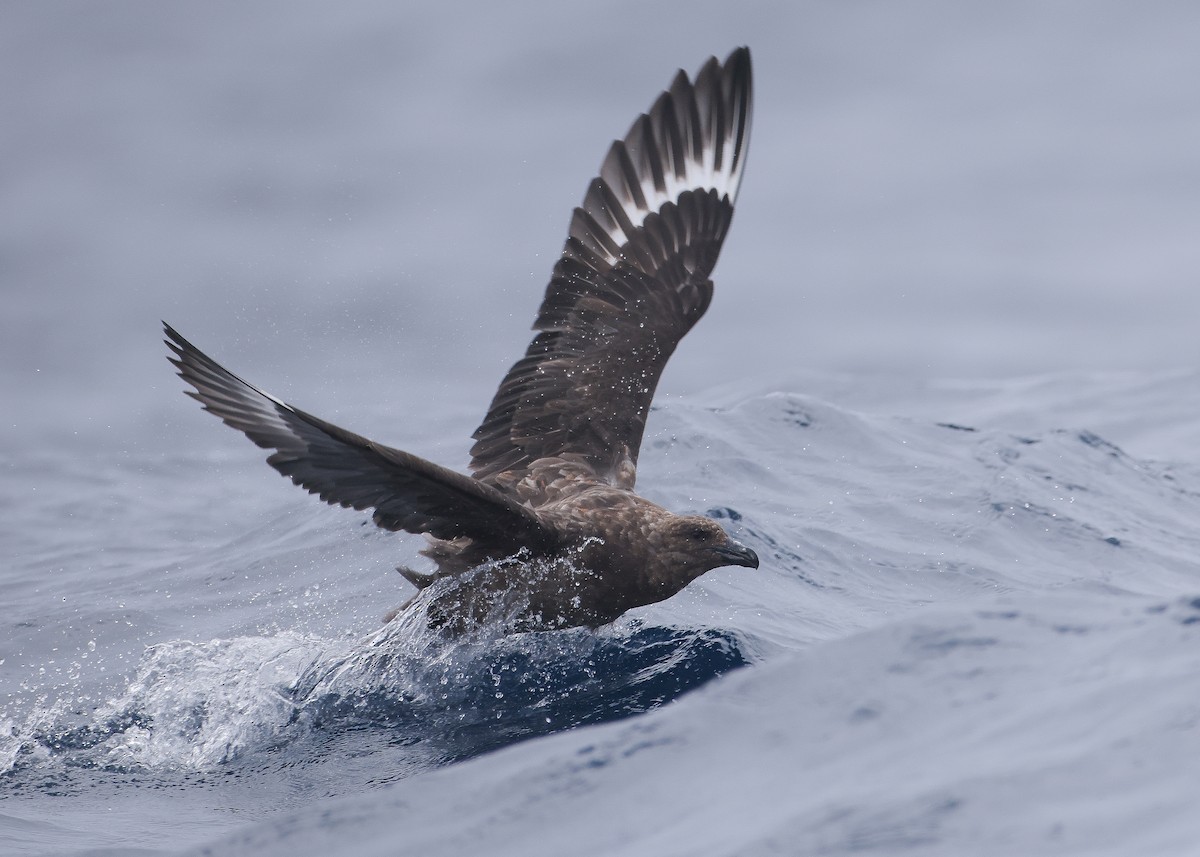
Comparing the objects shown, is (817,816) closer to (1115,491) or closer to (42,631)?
(42,631)

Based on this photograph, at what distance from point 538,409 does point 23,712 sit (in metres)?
2.99

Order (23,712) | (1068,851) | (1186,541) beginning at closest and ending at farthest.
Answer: (1068,851) < (23,712) < (1186,541)

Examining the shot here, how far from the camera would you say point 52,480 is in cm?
1314

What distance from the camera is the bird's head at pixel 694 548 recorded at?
21.7ft

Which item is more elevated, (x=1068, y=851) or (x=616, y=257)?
(x=616, y=257)

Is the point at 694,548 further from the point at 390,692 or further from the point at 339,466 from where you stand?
the point at 339,466

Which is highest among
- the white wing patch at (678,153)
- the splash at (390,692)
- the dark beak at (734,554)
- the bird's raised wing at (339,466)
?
the white wing patch at (678,153)

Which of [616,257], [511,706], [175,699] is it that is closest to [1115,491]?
[616,257]

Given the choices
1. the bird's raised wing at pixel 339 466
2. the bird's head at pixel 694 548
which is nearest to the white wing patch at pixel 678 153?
the bird's head at pixel 694 548

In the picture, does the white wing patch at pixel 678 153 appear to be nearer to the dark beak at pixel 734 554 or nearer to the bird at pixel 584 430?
the bird at pixel 584 430

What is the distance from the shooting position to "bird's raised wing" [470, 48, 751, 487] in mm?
7711

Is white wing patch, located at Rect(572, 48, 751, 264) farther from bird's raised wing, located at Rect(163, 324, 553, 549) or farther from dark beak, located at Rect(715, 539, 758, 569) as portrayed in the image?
bird's raised wing, located at Rect(163, 324, 553, 549)

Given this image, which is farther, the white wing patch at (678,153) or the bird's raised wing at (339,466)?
the white wing patch at (678,153)

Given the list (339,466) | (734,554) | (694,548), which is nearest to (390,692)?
(339,466)
